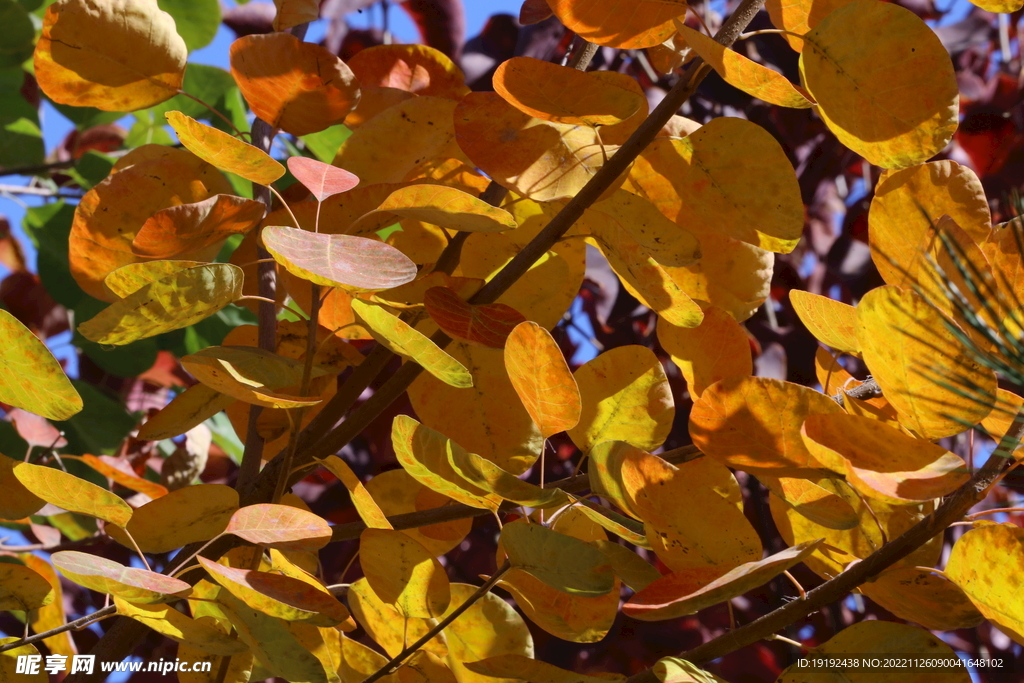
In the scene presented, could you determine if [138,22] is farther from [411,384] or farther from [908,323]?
[908,323]

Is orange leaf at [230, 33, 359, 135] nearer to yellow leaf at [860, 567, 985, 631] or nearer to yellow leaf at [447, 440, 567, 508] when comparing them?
yellow leaf at [447, 440, 567, 508]

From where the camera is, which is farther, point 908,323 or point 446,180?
point 446,180

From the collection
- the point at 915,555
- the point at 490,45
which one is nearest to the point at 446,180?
the point at 915,555

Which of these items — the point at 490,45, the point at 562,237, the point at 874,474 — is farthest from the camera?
the point at 490,45

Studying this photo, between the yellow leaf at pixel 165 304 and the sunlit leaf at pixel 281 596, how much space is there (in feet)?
0.36

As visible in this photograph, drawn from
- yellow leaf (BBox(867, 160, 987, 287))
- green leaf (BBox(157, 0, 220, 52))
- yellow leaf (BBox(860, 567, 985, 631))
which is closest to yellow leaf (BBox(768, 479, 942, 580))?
yellow leaf (BBox(860, 567, 985, 631))

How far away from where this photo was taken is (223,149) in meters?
0.40

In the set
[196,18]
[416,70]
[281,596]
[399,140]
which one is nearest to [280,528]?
[281,596]

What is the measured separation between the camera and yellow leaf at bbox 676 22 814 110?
0.36m

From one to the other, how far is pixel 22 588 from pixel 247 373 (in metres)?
0.22

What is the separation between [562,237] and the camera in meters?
0.43

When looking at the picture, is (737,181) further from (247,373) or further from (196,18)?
(196,18)

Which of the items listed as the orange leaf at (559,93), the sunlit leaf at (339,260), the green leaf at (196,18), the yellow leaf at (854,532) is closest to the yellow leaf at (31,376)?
the sunlit leaf at (339,260)

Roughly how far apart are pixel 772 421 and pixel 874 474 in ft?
0.18
